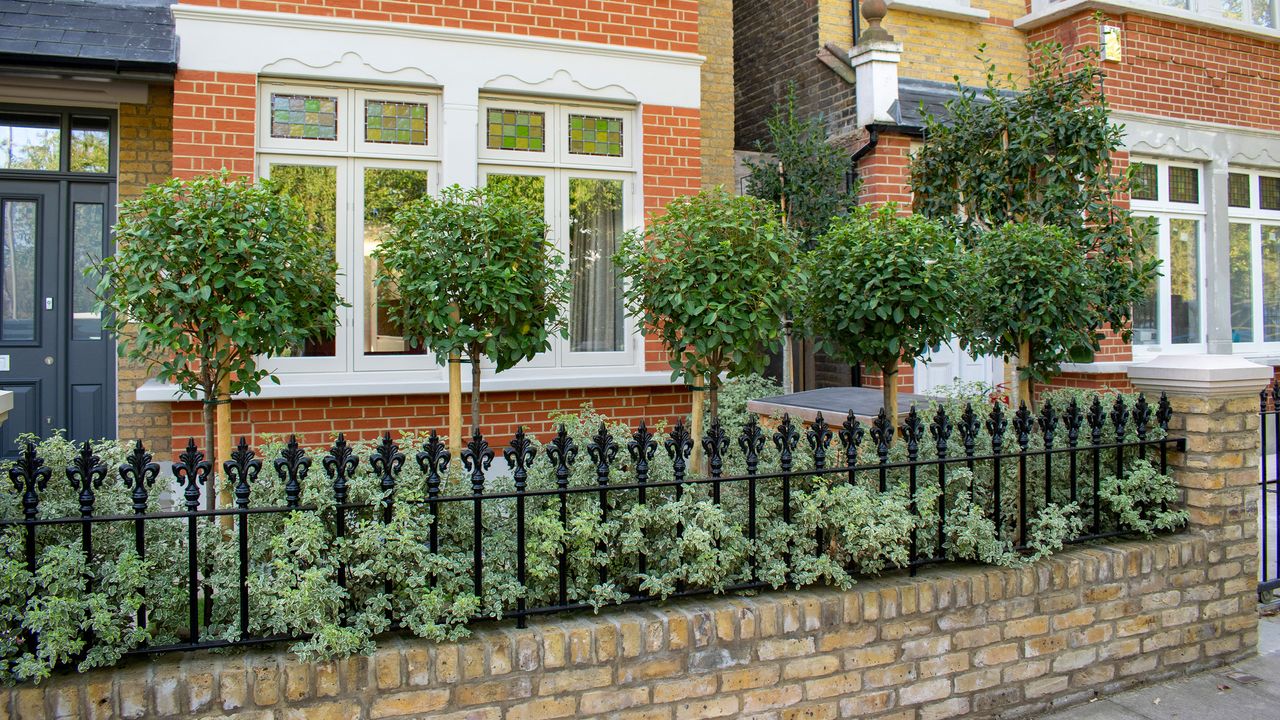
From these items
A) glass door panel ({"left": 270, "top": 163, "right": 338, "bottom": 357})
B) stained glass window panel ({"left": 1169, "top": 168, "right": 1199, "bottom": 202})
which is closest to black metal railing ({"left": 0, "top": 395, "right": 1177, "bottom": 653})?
glass door panel ({"left": 270, "top": 163, "right": 338, "bottom": 357})

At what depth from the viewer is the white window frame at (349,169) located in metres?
7.02

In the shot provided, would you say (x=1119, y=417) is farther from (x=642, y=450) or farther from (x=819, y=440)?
(x=642, y=450)

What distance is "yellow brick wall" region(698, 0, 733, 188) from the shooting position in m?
9.38

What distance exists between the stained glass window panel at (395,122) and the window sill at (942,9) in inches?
210

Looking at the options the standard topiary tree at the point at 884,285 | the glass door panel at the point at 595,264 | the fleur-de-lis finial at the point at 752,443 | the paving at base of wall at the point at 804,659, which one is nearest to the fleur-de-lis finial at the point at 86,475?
the paving at base of wall at the point at 804,659

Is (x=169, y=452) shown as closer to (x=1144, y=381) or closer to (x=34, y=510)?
(x=34, y=510)

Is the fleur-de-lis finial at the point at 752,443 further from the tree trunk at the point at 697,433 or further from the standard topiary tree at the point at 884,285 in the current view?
the standard topiary tree at the point at 884,285

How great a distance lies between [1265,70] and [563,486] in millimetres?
11769

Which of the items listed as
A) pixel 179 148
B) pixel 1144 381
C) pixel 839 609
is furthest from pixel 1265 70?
pixel 179 148

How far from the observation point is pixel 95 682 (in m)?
3.11

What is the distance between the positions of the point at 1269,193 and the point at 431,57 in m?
10.6

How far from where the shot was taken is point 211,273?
407cm

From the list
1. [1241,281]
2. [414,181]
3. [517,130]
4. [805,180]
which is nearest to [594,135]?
[517,130]

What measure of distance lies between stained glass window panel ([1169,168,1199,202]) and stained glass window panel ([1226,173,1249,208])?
26.1 inches
